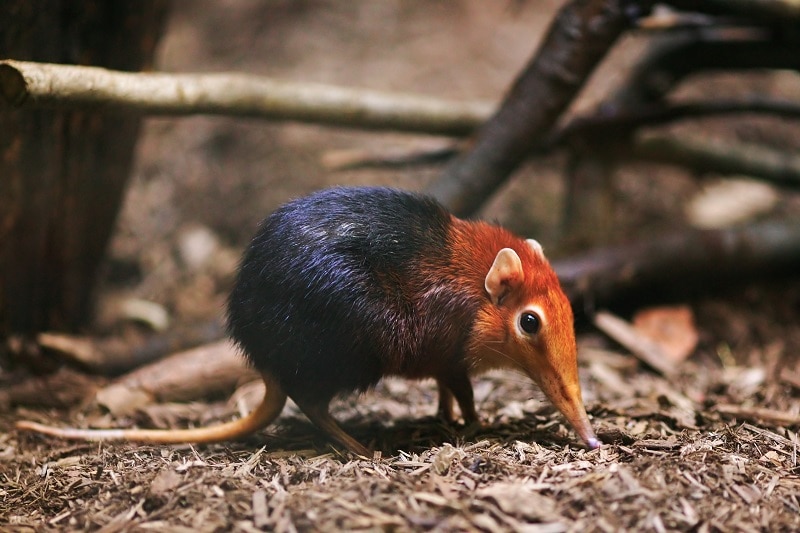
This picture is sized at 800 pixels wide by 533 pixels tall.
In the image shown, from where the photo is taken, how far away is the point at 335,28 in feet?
32.5

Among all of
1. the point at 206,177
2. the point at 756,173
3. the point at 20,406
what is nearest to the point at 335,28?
the point at 206,177

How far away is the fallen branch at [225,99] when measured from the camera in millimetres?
3639

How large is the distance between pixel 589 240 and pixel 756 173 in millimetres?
2056

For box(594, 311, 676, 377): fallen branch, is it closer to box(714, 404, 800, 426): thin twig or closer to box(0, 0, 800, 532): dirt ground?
box(0, 0, 800, 532): dirt ground

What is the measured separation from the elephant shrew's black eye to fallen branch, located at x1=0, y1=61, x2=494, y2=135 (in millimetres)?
2474

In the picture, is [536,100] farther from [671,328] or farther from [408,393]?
[671,328]

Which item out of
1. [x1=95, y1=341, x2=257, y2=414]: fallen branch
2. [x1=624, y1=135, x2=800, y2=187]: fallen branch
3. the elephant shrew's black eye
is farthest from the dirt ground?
[x1=624, y1=135, x2=800, y2=187]: fallen branch

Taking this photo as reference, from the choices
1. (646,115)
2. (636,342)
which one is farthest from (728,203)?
(636,342)

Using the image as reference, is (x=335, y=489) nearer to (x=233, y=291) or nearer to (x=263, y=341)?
(x=263, y=341)

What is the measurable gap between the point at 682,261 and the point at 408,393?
279 cm

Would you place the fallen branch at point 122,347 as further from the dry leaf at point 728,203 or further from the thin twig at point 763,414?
the dry leaf at point 728,203

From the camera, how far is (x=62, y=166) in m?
5.01

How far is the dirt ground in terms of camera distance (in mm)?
3074

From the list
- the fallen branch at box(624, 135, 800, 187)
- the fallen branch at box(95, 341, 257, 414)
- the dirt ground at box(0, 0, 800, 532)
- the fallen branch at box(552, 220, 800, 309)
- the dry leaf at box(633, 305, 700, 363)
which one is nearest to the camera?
the dirt ground at box(0, 0, 800, 532)
